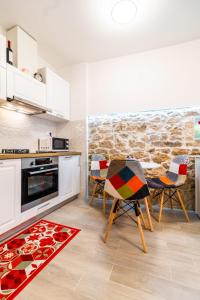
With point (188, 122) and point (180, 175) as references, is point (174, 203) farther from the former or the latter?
point (188, 122)

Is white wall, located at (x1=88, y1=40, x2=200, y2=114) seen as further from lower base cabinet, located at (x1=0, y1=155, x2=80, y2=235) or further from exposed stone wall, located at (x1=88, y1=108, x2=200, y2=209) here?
lower base cabinet, located at (x1=0, y1=155, x2=80, y2=235)

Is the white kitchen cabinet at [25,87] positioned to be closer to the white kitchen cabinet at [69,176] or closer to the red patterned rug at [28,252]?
the white kitchen cabinet at [69,176]

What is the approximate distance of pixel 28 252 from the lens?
1.46m

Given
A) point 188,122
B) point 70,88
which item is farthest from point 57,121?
point 188,122

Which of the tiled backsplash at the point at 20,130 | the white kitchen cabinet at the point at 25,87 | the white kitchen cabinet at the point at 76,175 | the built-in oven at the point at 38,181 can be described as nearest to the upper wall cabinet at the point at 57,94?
the white kitchen cabinet at the point at 25,87

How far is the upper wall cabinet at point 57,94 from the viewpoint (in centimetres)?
265

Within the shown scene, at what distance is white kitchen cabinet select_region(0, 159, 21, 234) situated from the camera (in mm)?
1595

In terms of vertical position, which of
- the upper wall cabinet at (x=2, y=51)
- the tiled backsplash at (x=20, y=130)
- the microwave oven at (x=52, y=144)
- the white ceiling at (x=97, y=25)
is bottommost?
the microwave oven at (x=52, y=144)

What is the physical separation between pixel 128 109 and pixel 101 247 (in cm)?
227

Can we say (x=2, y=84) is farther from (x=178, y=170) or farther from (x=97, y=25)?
(x=178, y=170)

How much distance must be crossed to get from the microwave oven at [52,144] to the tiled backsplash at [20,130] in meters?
0.25

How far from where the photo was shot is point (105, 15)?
77.7 inches

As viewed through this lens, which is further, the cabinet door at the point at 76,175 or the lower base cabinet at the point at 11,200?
the cabinet door at the point at 76,175

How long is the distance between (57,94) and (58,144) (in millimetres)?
959
